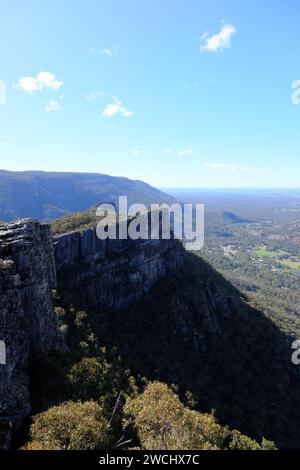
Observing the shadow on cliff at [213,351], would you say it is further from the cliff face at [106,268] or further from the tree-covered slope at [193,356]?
the cliff face at [106,268]

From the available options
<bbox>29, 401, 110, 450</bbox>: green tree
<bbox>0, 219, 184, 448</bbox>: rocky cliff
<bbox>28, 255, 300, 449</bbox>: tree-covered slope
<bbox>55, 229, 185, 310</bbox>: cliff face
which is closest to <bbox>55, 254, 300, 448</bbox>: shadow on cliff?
<bbox>28, 255, 300, 449</bbox>: tree-covered slope

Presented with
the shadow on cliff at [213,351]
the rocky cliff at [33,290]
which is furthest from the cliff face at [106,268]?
the shadow on cliff at [213,351]

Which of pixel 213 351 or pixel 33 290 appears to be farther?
pixel 213 351

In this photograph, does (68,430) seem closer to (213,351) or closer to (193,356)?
(193,356)

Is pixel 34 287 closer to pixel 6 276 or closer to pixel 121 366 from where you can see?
pixel 6 276

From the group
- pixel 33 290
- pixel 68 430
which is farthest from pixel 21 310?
pixel 68 430
